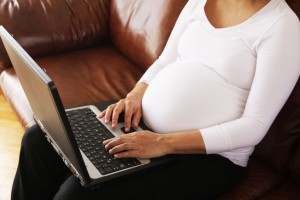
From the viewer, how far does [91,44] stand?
6.14ft

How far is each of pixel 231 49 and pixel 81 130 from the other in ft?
1.51

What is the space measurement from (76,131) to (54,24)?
0.89 metres

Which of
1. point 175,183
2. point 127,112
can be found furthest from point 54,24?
point 175,183

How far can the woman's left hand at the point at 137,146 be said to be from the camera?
0.91 m

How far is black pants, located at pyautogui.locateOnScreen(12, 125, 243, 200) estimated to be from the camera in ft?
2.90

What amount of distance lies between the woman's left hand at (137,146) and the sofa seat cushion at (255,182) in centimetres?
23

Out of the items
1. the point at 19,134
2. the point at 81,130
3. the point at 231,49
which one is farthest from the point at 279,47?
the point at 19,134

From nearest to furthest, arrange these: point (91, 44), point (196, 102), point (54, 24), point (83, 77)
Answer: point (196, 102) → point (83, 77) → point (54, 24) → point (91, 44)

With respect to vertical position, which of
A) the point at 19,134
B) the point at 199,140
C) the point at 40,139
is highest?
the point at 199,140

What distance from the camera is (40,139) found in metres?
1.06

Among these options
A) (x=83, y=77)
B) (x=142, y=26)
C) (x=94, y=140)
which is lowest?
(x=83, y=77)

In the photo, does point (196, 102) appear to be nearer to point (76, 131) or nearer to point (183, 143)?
point (183, 143)

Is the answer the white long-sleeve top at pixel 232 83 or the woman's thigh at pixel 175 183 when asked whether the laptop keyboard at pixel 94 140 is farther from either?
the white long-sleeve top at pixel 232 83

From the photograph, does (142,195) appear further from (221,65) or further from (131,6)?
(131,6)
